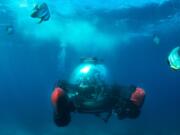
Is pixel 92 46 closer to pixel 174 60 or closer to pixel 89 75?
pixel 89 75

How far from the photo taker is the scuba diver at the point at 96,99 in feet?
23.5

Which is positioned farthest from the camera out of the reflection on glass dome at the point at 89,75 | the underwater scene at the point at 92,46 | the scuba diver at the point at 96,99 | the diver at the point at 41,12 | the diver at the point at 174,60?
the diver at the point at 41,12

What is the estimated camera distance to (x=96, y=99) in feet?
24.0

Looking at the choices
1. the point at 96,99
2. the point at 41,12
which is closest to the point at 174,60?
the point at 96,99

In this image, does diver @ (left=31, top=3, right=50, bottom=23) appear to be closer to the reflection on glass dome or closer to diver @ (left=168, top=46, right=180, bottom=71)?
the reflection on glass dome

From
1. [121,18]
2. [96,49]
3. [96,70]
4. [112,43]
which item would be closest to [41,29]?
[121,18]

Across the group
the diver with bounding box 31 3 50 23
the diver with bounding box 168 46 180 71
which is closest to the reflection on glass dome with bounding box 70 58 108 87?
the diver with bounding box 31 3 50 23

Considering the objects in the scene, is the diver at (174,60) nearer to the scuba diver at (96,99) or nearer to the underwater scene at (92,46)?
the underwater scene at (92,46)

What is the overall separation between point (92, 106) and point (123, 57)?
175 ft

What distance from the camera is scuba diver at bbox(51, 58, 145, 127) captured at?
23.5 ft

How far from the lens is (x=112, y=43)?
43531mm

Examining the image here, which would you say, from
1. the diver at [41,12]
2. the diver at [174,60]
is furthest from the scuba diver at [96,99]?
the diver at [41,12]

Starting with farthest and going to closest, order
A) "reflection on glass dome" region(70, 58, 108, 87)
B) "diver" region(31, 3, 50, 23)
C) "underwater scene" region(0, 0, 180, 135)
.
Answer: "diver" region(31, 3, 50, 23)
"reflection on glass dome" region(70, 58, 108, 87)
"underwater scene" region(0, 0, 180, 135)

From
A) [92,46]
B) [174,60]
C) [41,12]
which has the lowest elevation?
[174,60]
